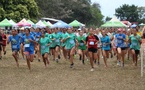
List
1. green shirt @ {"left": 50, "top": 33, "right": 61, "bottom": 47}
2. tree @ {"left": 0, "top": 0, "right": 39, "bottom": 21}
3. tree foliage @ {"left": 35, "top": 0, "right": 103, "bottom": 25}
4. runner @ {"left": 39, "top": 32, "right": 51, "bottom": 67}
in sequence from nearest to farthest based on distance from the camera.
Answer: runner @ {"left": 39, "top": 32, "right": 51, "bottom": 67} → green shirt @ {"left": 50, "top": 33, "right": 61, "bottom": 47} → tree @ {"left": 0, "top": 0, "right": 39, "bottom": 21} → tree foliage @ {"left": 35, "top": 0, "right": 103, "bottom": 25}

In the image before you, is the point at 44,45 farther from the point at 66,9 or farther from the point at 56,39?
the point at 66,9

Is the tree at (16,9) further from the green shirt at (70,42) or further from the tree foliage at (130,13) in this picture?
the tree foliage at (130,13)

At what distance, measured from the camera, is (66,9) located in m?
82.8

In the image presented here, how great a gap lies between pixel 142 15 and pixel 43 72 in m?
120

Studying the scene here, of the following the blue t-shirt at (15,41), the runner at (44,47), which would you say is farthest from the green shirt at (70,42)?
the blue t-shirt at (15,41)

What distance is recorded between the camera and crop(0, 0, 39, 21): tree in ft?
168

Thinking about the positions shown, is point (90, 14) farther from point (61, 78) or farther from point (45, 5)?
point (61, 78)

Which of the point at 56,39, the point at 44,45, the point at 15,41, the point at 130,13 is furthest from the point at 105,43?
the point at 130,13

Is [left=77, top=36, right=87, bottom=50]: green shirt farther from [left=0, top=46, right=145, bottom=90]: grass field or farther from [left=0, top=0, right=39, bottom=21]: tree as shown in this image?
[left=0, top=0, right=39, bottom=21]: tree

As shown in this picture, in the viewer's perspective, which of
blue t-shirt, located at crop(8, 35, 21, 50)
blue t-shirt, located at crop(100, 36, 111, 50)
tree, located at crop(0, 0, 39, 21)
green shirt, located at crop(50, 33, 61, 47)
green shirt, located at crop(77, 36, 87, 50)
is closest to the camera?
blue t-shirt, located at crop(8, 35, 21, 50)

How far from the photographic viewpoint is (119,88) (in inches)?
426

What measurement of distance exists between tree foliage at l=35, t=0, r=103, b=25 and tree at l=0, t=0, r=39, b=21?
50.2ft

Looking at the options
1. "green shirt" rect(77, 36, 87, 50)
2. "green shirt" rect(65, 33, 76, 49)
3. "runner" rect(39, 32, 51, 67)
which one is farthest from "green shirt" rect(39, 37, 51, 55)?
"green shirt" rect(77, 36, 87, 50)

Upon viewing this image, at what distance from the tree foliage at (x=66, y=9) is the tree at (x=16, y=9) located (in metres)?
15.3
